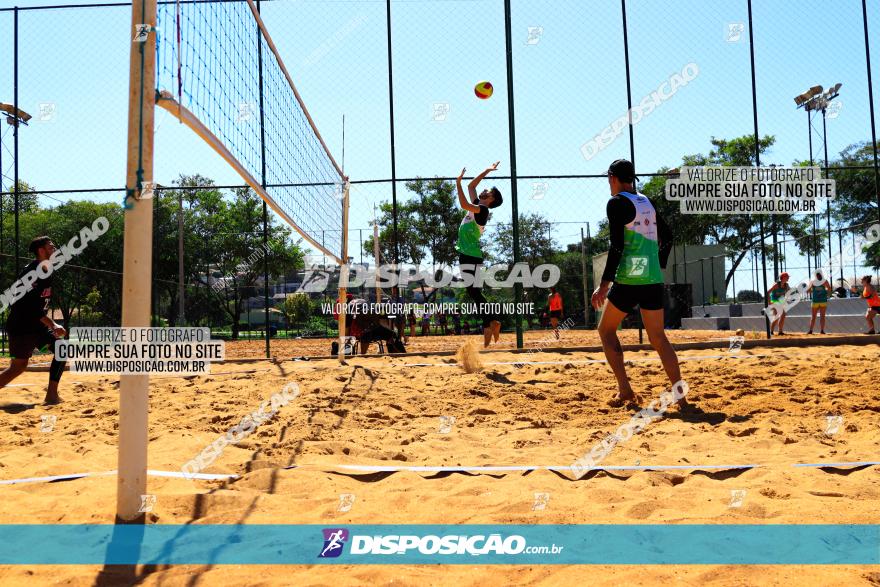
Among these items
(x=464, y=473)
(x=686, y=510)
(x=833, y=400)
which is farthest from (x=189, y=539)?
(x=833, y=400)

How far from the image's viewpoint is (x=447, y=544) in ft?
6.44

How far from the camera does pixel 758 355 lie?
21.7 ft

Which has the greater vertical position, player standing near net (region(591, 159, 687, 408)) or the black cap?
the black cap

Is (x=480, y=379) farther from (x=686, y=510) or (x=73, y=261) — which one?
(x=73, y=261)

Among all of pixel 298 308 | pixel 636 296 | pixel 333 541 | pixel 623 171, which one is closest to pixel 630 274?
pixel 636 296

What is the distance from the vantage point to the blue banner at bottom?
5.97ft

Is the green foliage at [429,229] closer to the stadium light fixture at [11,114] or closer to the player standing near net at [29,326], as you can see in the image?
the stadium light fixture at [11,114]

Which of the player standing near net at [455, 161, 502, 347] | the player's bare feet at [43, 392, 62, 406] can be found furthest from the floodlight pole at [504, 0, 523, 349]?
the player's bare feet at [43, 392, 62, 406]

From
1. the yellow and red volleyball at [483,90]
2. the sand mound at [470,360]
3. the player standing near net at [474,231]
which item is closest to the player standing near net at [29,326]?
the sand mound at [470,360]

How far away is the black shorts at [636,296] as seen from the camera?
4227mm

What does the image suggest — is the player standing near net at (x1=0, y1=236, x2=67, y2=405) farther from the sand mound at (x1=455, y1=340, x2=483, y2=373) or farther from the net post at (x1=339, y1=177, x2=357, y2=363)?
the sand mound at (x1=455, y1=340, x2=483, y2=373)

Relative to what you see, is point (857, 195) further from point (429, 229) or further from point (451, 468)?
point (451, 468)

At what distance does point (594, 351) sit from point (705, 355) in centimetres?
134

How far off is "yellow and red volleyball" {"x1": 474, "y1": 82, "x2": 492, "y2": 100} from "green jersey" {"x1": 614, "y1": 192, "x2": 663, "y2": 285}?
3.94 metres
